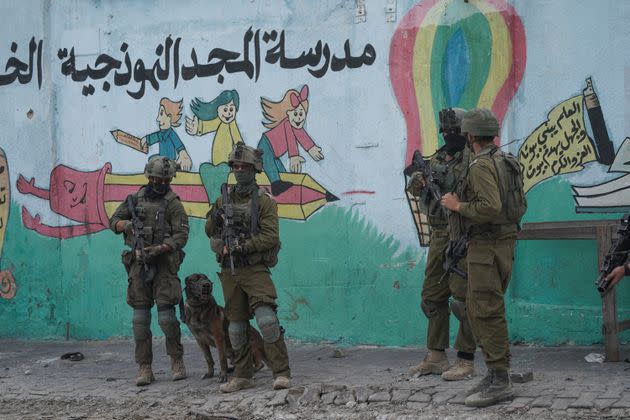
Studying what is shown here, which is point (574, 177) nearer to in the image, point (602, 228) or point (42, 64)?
point (602, 228)

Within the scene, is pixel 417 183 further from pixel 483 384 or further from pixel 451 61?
pixel 451 61

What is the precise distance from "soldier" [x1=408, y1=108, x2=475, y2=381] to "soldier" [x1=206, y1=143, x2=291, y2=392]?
1118mm

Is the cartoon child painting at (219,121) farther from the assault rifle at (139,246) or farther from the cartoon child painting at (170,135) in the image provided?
the assault rifle at (139,246)

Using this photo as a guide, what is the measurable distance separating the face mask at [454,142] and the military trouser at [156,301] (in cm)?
252

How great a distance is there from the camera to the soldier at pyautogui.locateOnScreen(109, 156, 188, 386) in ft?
27.7

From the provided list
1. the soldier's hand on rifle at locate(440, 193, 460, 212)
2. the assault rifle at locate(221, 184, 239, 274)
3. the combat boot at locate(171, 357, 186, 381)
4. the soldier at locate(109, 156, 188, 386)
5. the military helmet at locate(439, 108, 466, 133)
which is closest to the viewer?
the soldier's hand on rifle at locate(440, 193, 460, 212)

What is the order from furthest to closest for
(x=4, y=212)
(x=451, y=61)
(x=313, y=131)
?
(x=4, y=212)
(x=313, y=131)
(x=451, y=61)

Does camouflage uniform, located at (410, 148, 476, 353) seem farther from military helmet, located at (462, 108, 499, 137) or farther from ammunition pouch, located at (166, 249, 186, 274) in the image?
ammunition pouch, located at (166, 249, 186, 274)

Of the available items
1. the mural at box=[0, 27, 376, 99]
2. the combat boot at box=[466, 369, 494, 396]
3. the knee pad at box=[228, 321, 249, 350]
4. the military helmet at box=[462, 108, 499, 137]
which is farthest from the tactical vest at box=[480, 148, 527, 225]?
the mural at box=[0, 27, 376, 99]

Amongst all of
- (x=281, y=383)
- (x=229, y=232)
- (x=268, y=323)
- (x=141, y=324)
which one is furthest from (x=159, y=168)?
(x=281, y=383)

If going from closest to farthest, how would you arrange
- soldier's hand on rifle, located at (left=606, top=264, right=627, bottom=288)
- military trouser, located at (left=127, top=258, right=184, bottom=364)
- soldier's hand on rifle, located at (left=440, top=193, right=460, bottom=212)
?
soldier's hand on rifle, located at (left=606, top=264, right=627, bottom=288)
soldier's hand on rifle, located at (left=440, top=193, right=460, bottom=212)
military trouser, located at (left=127, top=258, right=184, bottom=364)

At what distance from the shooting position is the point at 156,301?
858cm

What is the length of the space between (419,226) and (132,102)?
353 cm

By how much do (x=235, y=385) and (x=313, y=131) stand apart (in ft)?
10.4
